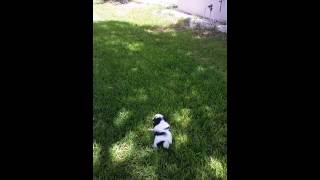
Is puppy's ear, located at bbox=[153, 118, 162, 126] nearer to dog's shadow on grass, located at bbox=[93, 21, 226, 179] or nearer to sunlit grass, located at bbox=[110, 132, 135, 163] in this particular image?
dog's shadow on grass, located at bbox=[93, 21, 226, 179]

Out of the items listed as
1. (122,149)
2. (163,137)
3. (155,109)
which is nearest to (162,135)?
(163,137)

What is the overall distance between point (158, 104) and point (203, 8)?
849cm

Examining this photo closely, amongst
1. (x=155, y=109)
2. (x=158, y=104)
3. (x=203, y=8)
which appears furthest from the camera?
(x=203, y=8)

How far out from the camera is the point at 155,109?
4859 mm

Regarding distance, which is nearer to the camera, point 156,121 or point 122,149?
point 122,149

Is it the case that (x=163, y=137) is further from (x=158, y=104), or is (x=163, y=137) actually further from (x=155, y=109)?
(x=158, y=104)

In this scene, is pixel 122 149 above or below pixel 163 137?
below

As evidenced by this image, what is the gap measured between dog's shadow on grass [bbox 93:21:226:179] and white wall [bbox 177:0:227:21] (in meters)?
3.69

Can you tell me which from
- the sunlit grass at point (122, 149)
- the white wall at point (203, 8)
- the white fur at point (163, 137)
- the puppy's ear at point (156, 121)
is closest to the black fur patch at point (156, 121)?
the puppy's ear at point (156, 121)

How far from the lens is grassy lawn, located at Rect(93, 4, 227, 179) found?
3.64 meters

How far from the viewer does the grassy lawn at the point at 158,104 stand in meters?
3.64

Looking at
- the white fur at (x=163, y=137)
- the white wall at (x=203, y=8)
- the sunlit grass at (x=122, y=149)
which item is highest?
the white wall at (x=203, y=8)

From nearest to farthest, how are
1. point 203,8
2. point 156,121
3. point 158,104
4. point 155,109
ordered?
point 156,121, point 155,109, point 158,104, point 203,8

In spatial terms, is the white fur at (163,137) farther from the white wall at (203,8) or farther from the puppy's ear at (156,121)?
the white wall at (203,8)
